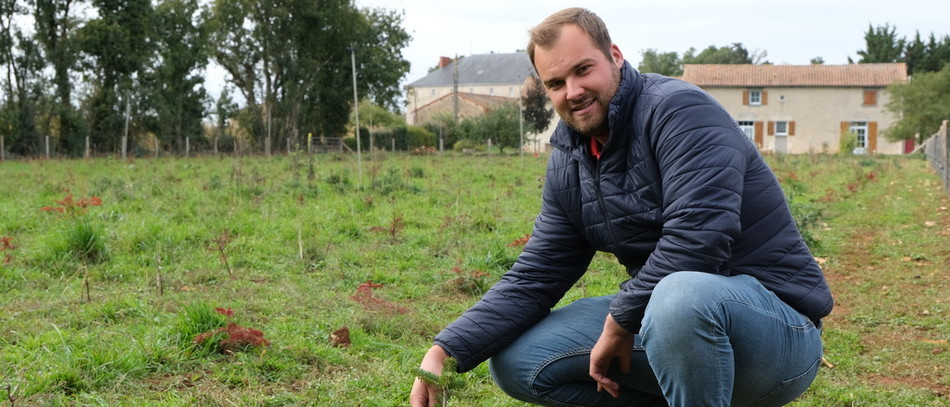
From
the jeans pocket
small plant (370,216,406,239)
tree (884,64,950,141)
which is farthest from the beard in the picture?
tree (884,64,950,141)

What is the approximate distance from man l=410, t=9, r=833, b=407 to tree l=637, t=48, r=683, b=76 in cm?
7828

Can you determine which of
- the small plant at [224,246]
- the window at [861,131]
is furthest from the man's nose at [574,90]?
the window at [861,131]

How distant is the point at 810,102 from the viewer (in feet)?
171

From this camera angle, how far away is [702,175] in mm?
2076

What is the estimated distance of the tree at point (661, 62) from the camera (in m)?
79.6

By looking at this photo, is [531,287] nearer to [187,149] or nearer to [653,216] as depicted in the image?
[653,216]

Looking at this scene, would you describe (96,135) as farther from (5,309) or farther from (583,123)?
(583,123)

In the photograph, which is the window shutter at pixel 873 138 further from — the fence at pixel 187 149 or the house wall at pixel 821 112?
the fence at pixel 187 149

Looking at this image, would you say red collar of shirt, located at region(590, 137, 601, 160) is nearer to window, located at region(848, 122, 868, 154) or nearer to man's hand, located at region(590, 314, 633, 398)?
man's hand, located at region(590, 314, 633, 398)

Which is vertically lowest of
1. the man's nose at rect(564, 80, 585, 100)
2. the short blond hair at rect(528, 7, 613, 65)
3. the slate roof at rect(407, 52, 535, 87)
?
the man's nose at rect(564, 80, 585, 100)

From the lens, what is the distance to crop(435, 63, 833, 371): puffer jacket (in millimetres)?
2086

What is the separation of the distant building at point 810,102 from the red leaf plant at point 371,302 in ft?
162

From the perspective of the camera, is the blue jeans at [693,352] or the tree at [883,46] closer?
the blue jeans at [693,352]

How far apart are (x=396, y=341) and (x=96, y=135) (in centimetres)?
3176
